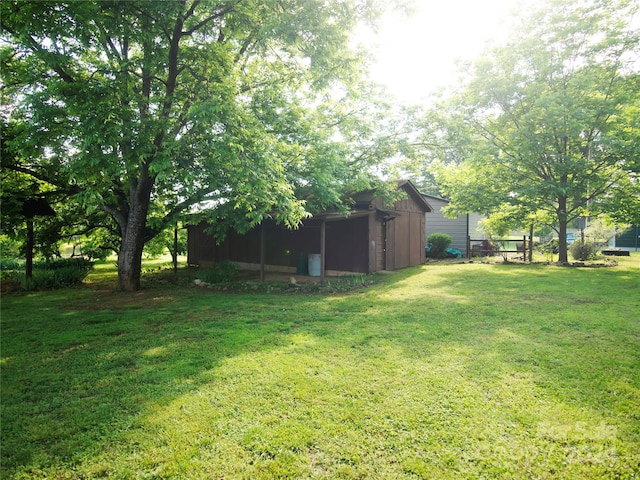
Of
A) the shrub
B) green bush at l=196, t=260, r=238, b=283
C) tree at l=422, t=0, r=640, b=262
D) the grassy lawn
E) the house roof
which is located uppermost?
tree at l=422, t=0, r=640, b=262

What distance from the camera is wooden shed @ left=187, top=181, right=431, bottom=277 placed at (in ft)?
40.4

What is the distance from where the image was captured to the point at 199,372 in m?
3.85

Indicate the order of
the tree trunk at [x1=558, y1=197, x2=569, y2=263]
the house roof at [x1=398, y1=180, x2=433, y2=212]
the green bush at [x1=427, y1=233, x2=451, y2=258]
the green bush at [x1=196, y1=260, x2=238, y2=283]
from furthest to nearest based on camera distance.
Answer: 1. the green bush at [x1=427, y1=233, x2=451, y2=258]
2. the tree trunk at [x1=558, y1=197, x2=569, y2=263]
3. the house roof at [x1=398, y1=180, x2=433, y2=212]
4. the green bush at [x1=196, y1=260, x2=238, y2=283]

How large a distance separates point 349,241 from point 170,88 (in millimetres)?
7555

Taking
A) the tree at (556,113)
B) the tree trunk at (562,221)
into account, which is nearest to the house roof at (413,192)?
the tree at (556,113)

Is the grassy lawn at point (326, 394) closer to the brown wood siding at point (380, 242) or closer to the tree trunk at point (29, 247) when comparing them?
the tree trunk at point (29, 247)

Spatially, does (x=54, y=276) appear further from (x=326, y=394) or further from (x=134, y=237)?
(x=326, y=394)

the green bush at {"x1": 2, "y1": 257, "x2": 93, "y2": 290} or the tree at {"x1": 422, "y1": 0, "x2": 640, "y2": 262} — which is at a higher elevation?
the tree at {"x1": 422, "y1": 0, "x2": 640, "y2": 262}

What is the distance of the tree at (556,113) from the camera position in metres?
12.2

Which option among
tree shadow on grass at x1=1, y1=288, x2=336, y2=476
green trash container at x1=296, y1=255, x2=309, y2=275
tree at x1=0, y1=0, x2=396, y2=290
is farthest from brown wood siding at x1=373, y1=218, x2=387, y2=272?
tree shadow on grass at x1=1, y1=288, x2=336, y2=476

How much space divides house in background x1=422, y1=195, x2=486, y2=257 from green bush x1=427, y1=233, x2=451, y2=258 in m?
1.44

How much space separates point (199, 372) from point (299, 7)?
22.9 feet

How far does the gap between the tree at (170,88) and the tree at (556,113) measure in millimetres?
6688

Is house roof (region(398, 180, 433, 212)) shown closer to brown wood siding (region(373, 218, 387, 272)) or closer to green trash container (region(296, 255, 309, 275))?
brown wood siding (region(373, 218, 387, 272))
